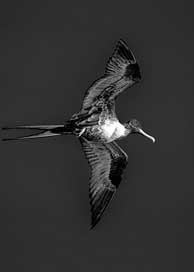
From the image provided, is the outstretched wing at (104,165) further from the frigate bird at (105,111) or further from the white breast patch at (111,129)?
the white breast patch at (111,129)

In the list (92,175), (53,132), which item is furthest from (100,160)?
(53,132)

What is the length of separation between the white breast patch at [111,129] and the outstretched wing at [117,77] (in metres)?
0.11

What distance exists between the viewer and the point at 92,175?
157 inches

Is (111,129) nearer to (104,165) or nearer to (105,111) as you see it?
(105,111)

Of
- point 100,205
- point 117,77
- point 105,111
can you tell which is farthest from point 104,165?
point 117,77

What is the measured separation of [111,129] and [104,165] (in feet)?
0.84

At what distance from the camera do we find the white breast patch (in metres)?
3.79

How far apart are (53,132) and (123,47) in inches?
19.1

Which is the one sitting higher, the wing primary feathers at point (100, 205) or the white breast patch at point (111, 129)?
the white breast patch at point (111, 129)

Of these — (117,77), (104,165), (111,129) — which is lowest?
(104,165)

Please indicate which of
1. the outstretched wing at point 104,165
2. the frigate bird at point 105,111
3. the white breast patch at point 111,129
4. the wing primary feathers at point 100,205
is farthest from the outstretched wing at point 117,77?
the wing primary feathers at point 100,205

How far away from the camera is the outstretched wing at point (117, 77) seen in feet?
12.3

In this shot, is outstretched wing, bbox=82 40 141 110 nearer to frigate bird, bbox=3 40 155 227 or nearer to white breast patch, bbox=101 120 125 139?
frigate bird, bbox=3 40 155 227

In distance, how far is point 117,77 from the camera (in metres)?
3.75
